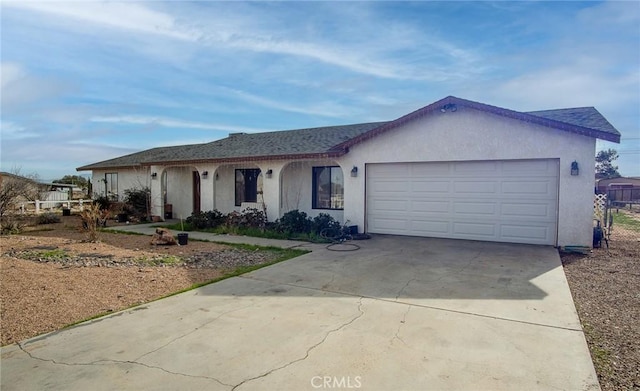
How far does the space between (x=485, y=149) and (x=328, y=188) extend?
614 cm

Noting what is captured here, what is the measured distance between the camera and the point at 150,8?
9.76m

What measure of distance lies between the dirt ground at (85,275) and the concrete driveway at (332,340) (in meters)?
0.59

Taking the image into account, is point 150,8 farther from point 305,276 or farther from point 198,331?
point 198,331

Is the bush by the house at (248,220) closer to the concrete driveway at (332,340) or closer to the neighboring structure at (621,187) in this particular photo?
the concrete driveway at (332,340)

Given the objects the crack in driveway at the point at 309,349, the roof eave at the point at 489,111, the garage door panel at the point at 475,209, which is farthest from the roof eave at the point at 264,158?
the crack in driveway at the point at 309,349

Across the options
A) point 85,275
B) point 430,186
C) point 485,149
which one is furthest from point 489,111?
point 85,275

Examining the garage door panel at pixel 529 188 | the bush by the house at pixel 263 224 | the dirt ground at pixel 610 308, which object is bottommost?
the dirt ground at pixel 610 308

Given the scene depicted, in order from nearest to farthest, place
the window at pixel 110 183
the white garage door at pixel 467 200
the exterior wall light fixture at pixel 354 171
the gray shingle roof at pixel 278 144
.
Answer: the white garage door at pixel 467 200 → the exterior wall light fixture at pixel 354 171 → the gray shingle roof at pixel 278 144 → the window at pixel 110 183

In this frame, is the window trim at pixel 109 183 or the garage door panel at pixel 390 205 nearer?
the garage door panel at pixel 390 205

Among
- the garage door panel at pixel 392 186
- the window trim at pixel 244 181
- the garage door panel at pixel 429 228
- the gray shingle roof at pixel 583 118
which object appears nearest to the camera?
the gray shingle roof at pixel 583 118

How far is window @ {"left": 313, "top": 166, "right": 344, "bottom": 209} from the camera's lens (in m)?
14.3

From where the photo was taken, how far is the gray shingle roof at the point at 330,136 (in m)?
9.28

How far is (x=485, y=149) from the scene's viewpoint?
10.5 m

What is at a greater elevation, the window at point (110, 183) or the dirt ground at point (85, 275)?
the window at point (110, 183)
